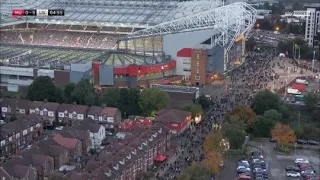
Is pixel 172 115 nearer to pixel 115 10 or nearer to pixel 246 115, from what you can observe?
pixel 246 115

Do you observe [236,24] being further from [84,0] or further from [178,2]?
[84,0]

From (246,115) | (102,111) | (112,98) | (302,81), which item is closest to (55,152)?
(102,111)

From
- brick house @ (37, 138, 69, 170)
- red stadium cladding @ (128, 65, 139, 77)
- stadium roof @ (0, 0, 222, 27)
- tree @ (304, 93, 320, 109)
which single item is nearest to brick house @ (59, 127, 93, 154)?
brick house @ (37, 138, 69, 170)

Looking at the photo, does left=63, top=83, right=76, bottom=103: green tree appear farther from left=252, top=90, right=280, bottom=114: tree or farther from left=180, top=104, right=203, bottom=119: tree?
left=252, top=90, right=280, bottom=114: tree

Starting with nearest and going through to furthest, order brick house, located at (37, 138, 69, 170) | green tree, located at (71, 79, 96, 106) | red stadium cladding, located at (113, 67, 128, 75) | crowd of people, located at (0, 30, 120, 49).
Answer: brick house, located at (37, 138, 69, 170) → green tree, located at (71, 79, 96, 106) → red stadium cladding, located at (113, 67, 128, 75) → crowd of people, located at (0, 30, 120, 49)

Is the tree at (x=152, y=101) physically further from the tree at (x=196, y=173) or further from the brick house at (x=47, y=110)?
the tree at (x=196, y=173)

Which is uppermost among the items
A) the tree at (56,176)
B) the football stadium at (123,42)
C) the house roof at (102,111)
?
the football stadium at (123,42)

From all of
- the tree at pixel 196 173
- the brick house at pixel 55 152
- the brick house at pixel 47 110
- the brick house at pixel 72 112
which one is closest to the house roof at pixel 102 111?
the brick house at pixel 72 112

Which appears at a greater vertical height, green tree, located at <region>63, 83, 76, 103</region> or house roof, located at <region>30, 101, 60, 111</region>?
green tree, located at <region>63, 83, 76, 103</region>
